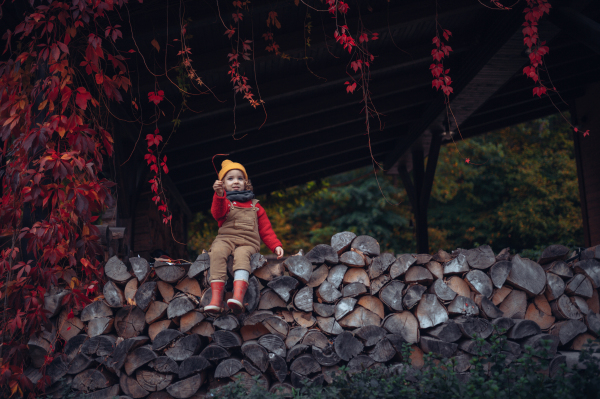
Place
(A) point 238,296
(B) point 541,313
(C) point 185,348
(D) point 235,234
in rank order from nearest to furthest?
1. (A) point 238,296
2. (C) point 185,348
3. (D) point 235,234
4. (B) point 541,313

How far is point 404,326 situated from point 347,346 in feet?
1.37

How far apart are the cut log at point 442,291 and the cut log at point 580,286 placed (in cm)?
87

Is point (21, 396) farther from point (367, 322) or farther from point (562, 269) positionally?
point (562, 269)

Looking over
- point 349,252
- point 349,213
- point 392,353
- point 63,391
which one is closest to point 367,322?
point 392,353

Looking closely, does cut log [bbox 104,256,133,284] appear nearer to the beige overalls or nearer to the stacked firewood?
the stacked firewood

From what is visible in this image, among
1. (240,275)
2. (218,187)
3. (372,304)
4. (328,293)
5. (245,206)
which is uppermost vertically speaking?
(218,187)

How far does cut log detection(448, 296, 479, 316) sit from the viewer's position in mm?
3021

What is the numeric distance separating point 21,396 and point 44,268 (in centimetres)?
75

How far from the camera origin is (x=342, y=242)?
3.10 m

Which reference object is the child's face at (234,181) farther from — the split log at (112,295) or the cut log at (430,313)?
the cut log at (430,313)

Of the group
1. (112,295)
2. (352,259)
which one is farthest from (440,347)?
(112,295)

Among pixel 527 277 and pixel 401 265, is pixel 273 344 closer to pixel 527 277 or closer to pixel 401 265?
pixel 401 265

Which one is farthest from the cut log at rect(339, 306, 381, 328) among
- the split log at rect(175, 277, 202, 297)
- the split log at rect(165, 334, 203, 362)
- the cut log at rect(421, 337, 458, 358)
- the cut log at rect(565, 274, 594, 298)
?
the cut log at rect(565, 274, 594, 298)

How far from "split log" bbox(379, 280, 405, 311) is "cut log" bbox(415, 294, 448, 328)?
15cm
